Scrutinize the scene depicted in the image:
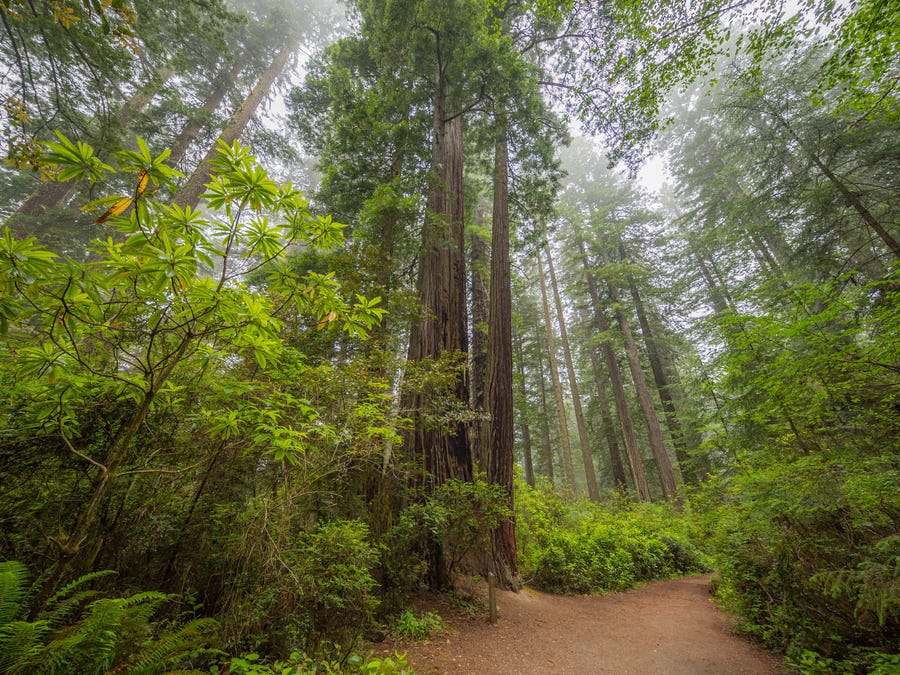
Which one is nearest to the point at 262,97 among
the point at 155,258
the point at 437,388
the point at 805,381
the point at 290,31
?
the point at 290,31

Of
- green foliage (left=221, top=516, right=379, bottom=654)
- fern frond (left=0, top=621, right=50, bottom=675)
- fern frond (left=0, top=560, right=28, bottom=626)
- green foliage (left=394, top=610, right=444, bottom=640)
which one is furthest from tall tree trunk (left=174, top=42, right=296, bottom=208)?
green foliage (left=394, top=610, right=444, bottom=640)

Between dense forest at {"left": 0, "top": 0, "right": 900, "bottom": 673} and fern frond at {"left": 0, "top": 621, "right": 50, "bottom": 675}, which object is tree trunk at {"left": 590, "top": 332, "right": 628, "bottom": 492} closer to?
dense forest at {"left": 0, "top": 0, "right": 900, "bottom": 673}

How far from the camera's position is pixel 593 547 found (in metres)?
6.52

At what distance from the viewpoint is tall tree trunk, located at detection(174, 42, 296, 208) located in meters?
9.16

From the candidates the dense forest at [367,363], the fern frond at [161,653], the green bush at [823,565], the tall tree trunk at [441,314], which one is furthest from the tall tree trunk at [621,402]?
the fern frond at [161,653]

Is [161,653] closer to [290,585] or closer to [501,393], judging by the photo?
[290,585]

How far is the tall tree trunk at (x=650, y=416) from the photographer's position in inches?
449

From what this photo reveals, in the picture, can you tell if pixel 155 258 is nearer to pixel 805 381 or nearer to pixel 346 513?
pixel 346 513

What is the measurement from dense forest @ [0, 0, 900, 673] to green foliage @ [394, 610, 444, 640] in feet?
0.22

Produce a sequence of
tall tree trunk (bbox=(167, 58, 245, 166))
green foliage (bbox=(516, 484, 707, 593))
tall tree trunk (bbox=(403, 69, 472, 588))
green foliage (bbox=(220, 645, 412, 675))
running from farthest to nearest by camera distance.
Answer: tall tree trunk (bbox=(167, 58, 245, 166)), green foliage (bbox=(516, 484, 707, 593)), tall tree trunk (bbox=(403, 69, 472, 588)), green foliage (bbox=(220, 645, 412, 675))

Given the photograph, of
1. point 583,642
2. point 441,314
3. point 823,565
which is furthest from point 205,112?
point 823,565

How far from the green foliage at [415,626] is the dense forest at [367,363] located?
0.07 metres

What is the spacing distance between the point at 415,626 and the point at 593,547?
4660 millimetres

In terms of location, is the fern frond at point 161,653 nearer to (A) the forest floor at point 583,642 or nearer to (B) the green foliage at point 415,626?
(A) the forest floor at point 583,642
